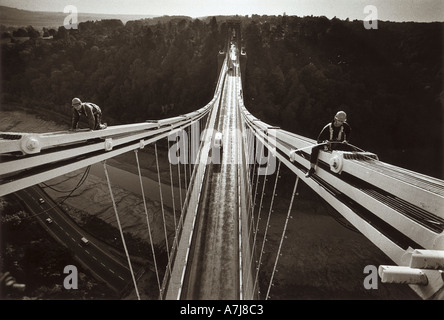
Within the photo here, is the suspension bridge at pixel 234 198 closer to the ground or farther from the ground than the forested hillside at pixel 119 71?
closer to the ground

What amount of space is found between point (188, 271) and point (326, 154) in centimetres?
702

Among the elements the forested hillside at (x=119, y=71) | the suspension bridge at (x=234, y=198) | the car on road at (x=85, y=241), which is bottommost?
the car on road at (x=85, y=241)

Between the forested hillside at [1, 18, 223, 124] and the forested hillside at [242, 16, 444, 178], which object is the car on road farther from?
the forested hillside at [242, 16, 444, 178]

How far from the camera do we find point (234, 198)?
13102 millimetres

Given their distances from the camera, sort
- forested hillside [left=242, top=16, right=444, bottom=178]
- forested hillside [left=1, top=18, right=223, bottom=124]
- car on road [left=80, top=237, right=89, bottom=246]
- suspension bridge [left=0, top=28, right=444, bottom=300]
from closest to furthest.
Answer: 1. suspension bridge [left=0, top=28, right=444, bottom=300]
2. car on road [left=80, top=237, right=89, bottom=246]
3. forested hillside [left=242, top=16, right=444, bottom=178]
4. forested hillside [left=1, top=18, right=223, bottom=124]

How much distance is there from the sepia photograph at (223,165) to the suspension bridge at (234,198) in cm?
2

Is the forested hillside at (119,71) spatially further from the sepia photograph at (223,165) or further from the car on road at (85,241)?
the car on road at (85,241)

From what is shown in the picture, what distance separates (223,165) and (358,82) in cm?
5121

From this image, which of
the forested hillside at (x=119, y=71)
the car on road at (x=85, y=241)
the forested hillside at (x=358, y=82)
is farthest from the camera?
the forested hillside at (x=119, y=71)

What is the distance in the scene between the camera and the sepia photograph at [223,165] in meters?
2.82

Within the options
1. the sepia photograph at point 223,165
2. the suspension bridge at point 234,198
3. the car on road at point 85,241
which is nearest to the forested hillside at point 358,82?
the sepia photograph at point 223,165

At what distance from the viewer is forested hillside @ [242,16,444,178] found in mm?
44688

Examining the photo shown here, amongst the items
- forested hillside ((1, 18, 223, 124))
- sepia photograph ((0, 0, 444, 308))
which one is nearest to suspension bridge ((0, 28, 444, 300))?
sepia photograph ((0, 0, 444, 308))

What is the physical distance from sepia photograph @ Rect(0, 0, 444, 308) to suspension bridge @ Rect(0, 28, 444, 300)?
2 cm
